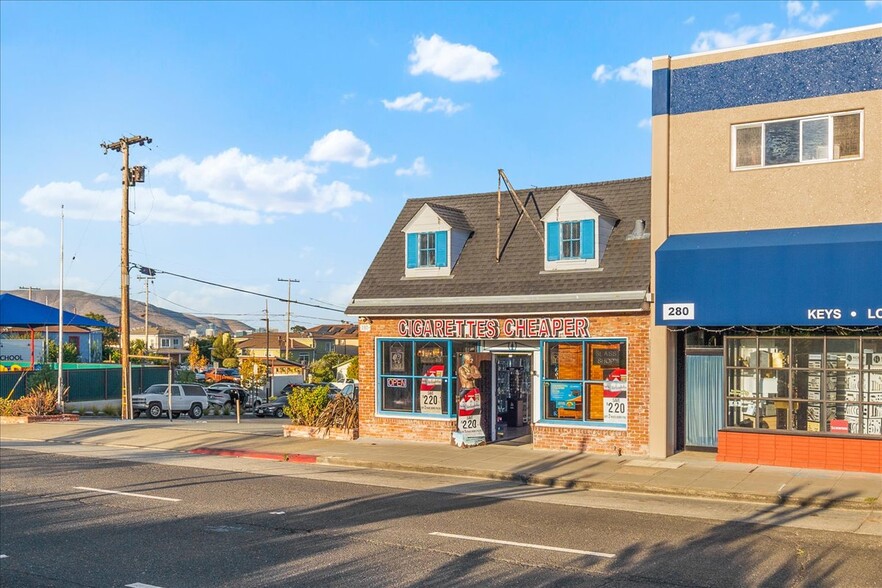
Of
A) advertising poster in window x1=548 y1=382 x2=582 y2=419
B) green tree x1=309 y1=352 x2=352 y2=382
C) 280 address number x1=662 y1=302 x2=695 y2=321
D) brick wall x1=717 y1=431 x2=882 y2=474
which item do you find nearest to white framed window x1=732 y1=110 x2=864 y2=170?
280 address number x1=662 y1=302 x2=695 y2=321

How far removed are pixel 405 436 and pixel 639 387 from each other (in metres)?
6.25

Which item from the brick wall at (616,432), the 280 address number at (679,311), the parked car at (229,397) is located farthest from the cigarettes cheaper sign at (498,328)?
the parked car at (229,397)

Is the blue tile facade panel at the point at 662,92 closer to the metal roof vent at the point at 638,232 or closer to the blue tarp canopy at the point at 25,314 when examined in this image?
the metal roof vent at the point at 638,232

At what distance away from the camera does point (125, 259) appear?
1380 inches

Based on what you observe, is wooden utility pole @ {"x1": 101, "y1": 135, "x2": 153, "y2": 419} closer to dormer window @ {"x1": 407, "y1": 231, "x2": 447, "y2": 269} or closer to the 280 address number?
dormer window @ {"x1": 407, "y1": 231, "x2": 447, "y2": 269}

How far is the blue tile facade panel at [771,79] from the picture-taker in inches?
664

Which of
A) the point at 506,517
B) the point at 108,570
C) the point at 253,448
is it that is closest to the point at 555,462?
the point at 506,517

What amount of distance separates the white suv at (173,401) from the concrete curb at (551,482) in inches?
788

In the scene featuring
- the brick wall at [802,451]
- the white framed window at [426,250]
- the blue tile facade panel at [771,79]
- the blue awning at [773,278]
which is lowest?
the brick wall at [802,451]

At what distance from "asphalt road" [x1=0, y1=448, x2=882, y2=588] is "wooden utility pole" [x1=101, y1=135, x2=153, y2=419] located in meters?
19.6

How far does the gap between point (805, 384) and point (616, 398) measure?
12.7 feet

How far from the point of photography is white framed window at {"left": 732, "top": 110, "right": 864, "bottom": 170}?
55.8 ft

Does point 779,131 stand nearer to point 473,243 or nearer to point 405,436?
point 473,243

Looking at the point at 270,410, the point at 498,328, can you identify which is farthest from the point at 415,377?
the point at 270,410
